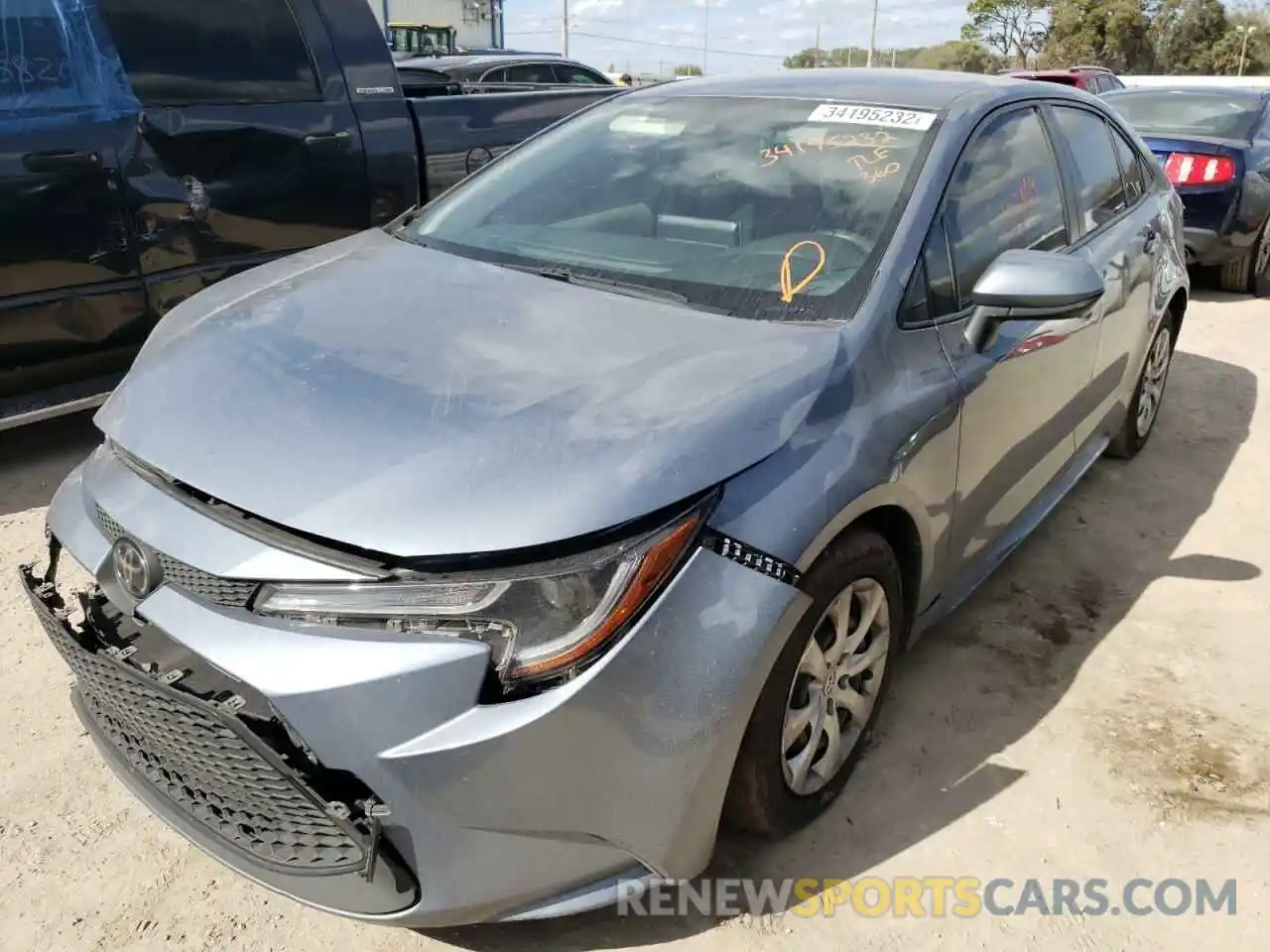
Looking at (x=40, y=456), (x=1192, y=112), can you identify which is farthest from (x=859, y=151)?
(x=1192, y=112)

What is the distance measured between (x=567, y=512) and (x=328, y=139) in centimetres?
347

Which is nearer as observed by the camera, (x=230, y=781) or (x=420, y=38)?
(x=230, y=781)

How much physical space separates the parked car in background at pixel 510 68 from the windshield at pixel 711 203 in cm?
627

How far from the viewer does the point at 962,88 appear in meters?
3.06

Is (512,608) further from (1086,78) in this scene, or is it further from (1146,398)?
(1086,78)

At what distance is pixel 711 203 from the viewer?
2.83 meters

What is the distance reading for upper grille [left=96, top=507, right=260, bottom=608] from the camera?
5.82 feet

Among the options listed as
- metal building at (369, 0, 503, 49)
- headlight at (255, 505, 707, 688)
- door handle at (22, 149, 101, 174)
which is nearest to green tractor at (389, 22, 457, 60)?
metal building at (369, 0, 503, 49)

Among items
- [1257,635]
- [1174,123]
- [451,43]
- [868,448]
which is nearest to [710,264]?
[868,448]

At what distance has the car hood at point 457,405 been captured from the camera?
1.74 m

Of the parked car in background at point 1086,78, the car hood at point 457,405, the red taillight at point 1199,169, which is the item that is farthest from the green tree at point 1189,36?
the car hood at point 457,405

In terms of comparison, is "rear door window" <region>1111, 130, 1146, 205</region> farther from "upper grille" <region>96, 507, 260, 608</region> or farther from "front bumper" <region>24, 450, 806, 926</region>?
"upper grille" <region>96, 507, 260, 608</region>

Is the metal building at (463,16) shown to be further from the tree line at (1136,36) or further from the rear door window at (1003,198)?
the rear door window at (1003,198)

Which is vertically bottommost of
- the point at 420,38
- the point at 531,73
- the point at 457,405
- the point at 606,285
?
the point at 457,405
